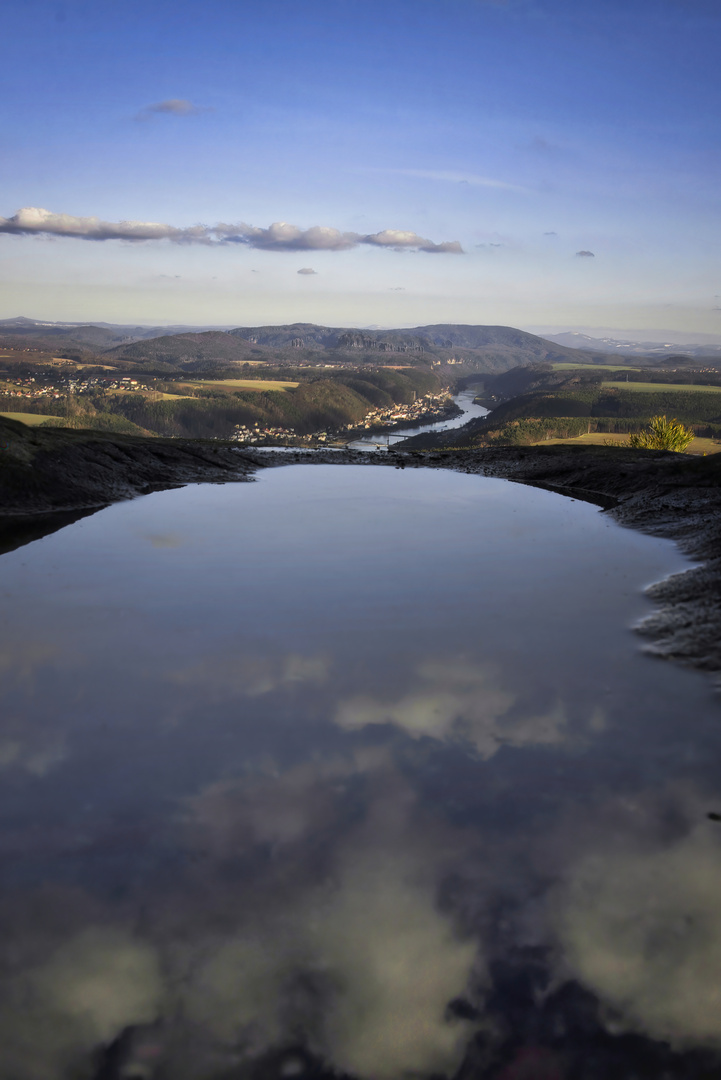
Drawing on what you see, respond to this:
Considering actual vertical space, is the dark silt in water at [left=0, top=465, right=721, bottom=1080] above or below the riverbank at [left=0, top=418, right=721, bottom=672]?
below

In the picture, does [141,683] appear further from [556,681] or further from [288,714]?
[556,681]

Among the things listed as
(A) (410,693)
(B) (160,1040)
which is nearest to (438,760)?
(A) (410,693)

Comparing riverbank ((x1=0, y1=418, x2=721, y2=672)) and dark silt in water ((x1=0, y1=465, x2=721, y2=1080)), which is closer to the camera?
dark silt in water ((x1=0, y1=465, x2=721, y2=1080))

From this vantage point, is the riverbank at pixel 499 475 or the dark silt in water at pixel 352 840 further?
the riverbank at pixel 499 475

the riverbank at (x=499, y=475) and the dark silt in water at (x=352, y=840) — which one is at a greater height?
the riverbank at (x=499, y=475)
